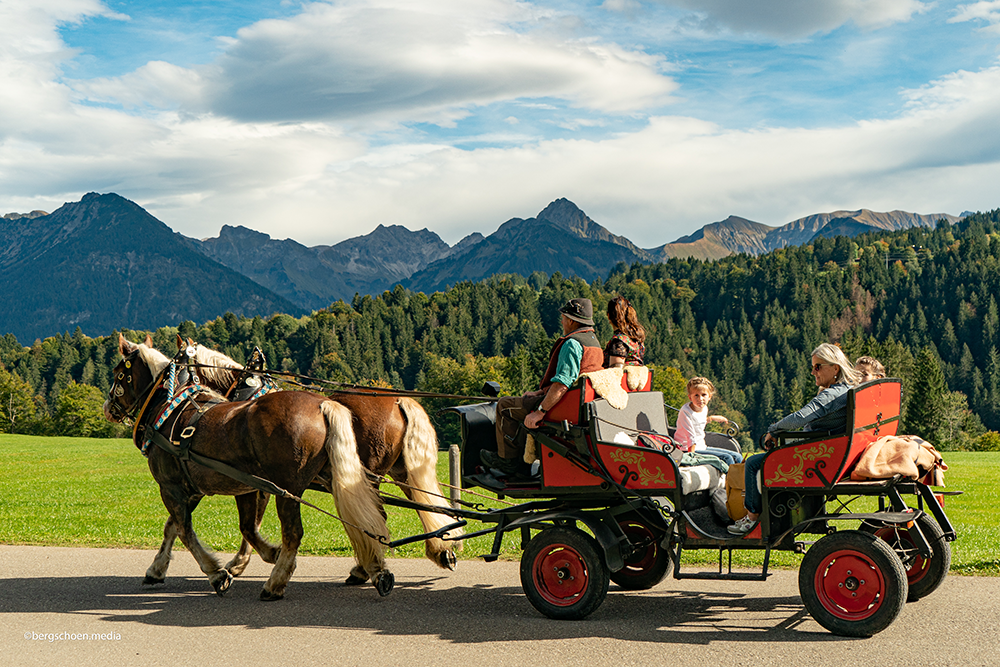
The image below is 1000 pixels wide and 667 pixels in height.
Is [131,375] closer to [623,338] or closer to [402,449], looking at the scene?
[402,449]

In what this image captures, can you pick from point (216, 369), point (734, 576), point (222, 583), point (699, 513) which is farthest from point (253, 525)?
point (734, 576)

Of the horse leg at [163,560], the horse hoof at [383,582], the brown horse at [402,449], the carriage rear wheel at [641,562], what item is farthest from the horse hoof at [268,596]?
the carriage rear wheel at [641,562]

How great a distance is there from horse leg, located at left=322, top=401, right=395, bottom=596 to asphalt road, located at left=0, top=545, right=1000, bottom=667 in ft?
1.12

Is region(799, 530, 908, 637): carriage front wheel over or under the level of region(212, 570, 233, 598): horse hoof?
over

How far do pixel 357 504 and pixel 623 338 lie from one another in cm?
270

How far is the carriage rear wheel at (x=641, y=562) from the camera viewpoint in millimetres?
7977

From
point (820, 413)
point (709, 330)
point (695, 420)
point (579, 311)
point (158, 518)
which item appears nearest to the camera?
point (820, 413)

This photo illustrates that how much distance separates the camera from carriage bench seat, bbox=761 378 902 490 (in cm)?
639

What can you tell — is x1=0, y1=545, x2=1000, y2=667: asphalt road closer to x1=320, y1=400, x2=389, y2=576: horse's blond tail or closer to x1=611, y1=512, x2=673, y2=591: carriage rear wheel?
x1=611, y1=512, x2=673, y2=591: carriage rear wheel

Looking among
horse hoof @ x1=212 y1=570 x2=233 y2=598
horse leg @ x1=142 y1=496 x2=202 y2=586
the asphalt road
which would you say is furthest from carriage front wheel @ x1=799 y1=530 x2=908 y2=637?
horse leg @ x1=142 y1=496 x2=202 y2=586

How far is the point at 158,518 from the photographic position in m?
15.7

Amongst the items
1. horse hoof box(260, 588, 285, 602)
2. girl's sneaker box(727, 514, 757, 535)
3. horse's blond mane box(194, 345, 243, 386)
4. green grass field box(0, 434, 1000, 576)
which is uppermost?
horse's blond mane box(194, 345, 243, 386)

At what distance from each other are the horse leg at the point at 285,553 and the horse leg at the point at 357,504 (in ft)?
1.56

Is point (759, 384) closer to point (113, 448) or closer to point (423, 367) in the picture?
point (423, 367)
